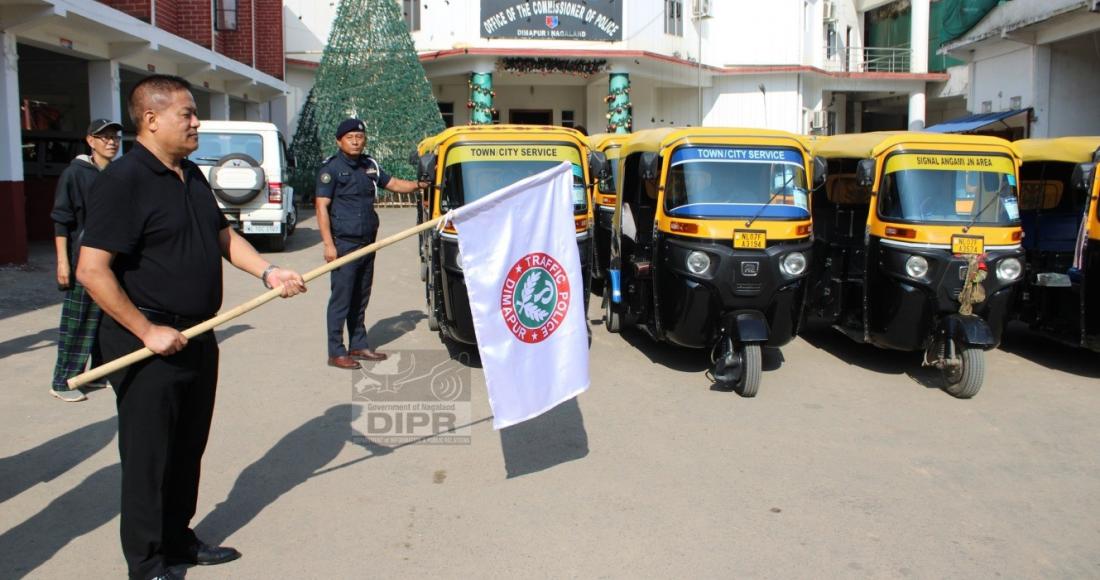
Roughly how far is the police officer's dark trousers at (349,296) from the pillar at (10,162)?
7.46 meters

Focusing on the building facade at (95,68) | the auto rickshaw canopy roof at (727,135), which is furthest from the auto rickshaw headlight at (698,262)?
the building facade at (95,68)

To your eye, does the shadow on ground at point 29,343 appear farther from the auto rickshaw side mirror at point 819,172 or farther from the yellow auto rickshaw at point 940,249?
the yellow auto rickshaw at point 940,249

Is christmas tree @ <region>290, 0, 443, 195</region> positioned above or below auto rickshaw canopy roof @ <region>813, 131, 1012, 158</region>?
above

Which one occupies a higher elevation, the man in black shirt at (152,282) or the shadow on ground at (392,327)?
the man in black shirt at (152,282)

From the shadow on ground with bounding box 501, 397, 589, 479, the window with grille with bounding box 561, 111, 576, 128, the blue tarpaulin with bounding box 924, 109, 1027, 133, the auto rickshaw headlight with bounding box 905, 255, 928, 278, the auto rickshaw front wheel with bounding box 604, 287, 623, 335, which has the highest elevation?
the window with grille with bounding box 561, 111, 576, 128

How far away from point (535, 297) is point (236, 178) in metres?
11.9

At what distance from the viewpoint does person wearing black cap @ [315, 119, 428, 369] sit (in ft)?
25.0

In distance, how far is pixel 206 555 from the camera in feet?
13.6

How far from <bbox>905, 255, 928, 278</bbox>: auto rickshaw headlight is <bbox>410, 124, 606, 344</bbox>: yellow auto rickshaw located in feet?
8.89

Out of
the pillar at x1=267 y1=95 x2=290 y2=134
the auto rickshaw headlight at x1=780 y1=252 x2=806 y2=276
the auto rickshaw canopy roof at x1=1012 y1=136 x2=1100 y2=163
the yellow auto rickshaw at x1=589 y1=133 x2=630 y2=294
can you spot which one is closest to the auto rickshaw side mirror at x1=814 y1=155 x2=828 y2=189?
the auto rickshaw headlight at x1=780 y1=252 x2=806 y2=276

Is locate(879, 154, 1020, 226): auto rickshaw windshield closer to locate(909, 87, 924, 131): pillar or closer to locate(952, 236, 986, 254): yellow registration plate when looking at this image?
locate(952, 236, 986, 254): yellow registration plate

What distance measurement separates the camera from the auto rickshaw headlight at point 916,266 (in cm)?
748

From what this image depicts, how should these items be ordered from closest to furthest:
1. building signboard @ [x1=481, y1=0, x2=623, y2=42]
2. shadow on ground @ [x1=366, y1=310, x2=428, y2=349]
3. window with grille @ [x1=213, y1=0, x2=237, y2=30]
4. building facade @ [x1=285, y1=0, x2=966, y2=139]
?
1. shadow on ground @ [x1=366, y1=310, x2=428, y2=349]
2. window with grille @ [x1=213, y1=0, x2=237, y2=30]
3. building signboard @ [x1=481, y1=0, x2=623, y2=42]
4. building facade @ [x1=285, y1=0, x2=966, y2=139]

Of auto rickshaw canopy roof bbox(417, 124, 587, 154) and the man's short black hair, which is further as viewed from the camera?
auto rickshaw canopy roof bbox(417, 124, 587, 154)
